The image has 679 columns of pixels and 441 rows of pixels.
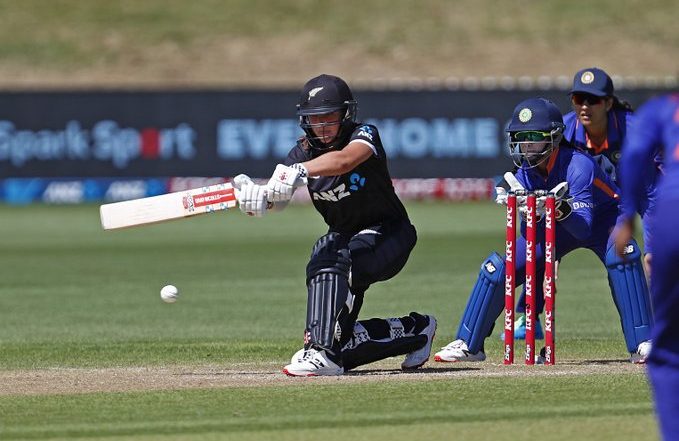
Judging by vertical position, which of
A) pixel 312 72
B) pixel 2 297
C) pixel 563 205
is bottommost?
pixel 2 297

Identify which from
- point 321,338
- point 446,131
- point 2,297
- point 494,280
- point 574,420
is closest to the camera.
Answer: point 574,420

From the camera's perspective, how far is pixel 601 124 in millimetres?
10398

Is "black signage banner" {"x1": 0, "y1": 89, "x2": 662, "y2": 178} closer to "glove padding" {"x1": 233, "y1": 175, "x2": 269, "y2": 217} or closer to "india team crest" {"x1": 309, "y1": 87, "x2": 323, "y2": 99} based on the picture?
"india team crest" {"x1": 309, "y1": 87, "x2": 323, "y2": 99}

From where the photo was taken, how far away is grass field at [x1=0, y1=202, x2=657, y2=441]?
22.7ft

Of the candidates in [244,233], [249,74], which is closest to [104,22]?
[249,74]

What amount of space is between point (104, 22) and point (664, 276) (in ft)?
135

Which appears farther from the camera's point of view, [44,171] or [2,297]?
[44,171]

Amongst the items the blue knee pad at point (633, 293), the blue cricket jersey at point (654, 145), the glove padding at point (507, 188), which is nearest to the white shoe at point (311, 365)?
the glove padding at point (507, 188)

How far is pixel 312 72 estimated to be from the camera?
42.1 meters

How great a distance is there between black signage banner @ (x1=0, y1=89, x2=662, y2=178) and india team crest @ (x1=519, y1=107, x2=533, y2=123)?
18837 mm

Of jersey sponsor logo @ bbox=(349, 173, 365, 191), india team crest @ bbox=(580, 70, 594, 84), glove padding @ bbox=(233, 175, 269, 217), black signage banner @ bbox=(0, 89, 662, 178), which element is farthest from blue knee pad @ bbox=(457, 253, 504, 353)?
black signage banner @ bbox=(0, 89, 662, 178)

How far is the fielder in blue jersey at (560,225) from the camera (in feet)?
30.0

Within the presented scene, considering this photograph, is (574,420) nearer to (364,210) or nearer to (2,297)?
(364,210)

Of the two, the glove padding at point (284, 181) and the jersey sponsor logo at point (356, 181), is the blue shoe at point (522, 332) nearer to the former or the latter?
the jersey sponsor logo at point (356, 181)
